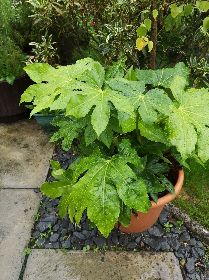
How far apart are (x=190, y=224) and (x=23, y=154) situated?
1.84 metres

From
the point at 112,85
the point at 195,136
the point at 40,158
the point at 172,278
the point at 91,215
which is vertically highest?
the point at 112,85

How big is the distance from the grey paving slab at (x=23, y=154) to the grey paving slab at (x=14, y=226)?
14cm

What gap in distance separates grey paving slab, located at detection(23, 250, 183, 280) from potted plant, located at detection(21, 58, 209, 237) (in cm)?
53

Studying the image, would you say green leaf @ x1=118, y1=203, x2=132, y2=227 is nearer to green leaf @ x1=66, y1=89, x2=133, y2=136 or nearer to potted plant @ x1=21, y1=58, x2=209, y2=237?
potted plant @ x1=21, y1=58, x2=209, y2=237

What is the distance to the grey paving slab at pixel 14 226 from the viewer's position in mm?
2729

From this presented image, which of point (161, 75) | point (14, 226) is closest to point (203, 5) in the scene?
point (161, 75)

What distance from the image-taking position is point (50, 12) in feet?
11.7

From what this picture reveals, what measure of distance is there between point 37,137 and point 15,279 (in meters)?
1.68

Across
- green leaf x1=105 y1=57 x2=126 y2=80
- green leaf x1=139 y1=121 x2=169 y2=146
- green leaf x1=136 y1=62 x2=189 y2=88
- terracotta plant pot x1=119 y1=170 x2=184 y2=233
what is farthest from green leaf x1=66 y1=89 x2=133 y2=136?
terracotta plant pot x1=119 y1=170 x2=184 y2=233

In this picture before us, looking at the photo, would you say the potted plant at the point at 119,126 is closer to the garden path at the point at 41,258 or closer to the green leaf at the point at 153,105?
the green leaf at the point at 153,105

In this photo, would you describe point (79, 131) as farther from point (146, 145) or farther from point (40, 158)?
point (40, 158)

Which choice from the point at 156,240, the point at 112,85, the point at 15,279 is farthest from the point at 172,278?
the point at 112,85

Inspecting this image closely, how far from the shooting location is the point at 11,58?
3668 millimetres

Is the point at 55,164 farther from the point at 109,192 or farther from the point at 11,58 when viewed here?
the point at 11,58
